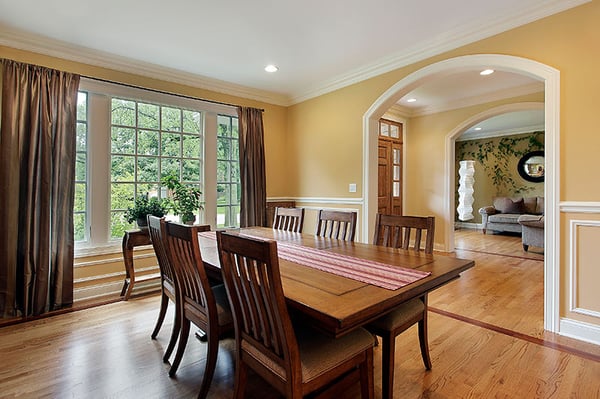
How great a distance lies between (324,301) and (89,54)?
3.55 metres

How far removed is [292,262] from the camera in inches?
69.7

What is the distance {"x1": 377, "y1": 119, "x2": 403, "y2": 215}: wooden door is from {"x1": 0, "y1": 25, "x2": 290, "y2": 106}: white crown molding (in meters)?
2.16

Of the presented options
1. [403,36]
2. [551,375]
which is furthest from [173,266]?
[403,36]

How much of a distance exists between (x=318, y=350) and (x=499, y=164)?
8.85m

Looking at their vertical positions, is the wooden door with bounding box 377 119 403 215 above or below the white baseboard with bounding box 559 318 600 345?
above

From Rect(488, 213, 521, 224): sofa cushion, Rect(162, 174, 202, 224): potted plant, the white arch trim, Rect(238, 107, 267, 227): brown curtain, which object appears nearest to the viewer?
the white arch trim

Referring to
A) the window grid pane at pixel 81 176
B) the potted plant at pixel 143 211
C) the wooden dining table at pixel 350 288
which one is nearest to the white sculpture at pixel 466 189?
the wooden dining table at pixel 350 288

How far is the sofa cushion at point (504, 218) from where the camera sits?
709 centimetres

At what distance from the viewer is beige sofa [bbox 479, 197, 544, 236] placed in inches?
283

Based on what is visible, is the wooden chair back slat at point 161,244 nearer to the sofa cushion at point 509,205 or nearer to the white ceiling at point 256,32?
the white ceiling at point 256,32

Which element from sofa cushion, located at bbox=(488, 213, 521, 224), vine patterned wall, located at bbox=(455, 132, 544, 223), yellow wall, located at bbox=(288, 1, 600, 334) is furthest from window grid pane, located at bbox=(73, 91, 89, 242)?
vine patterned wall, located at bbox=(455, 132, 544, 223)

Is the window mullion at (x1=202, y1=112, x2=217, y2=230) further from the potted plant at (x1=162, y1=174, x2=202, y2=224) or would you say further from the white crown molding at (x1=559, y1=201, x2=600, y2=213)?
the white crown molding at (x1=559, y1=201, x2=600, y2=213)

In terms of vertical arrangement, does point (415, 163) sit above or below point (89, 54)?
below

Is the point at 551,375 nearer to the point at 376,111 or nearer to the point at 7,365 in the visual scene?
the point at 376,111
